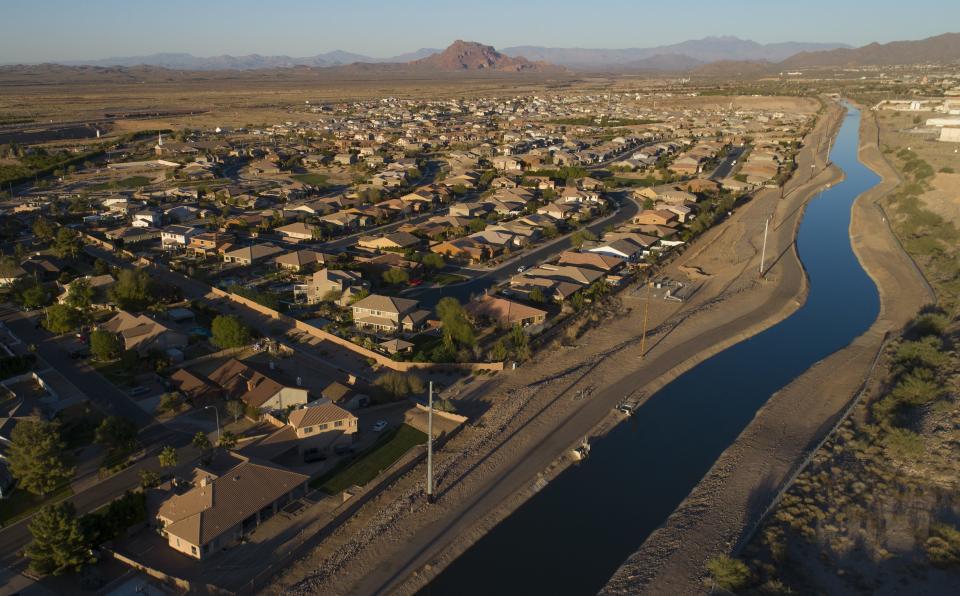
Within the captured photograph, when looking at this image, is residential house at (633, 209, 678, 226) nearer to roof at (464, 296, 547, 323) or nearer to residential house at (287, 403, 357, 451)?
roof at (464, 296, 547, 323)

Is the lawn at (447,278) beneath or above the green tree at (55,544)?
above

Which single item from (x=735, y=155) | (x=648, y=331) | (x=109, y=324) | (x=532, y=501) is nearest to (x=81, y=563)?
(x=532, y=501)

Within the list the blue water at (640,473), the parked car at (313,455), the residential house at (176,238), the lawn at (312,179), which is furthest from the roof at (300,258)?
the lawn at (312,179)

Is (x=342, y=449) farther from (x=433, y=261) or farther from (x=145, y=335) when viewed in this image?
(x=433, y=261)

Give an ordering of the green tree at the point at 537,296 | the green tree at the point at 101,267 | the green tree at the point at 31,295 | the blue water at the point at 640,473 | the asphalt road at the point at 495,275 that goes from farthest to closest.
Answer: the green tree at the point at 101,267 → the asphalt road at the point at 495,275 → the green tree at the point at 537,296 → the green tree at the point at 31,295 → the blue water at the point at 640,473

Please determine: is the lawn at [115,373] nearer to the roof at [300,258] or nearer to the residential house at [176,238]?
the roof at [300,258]
